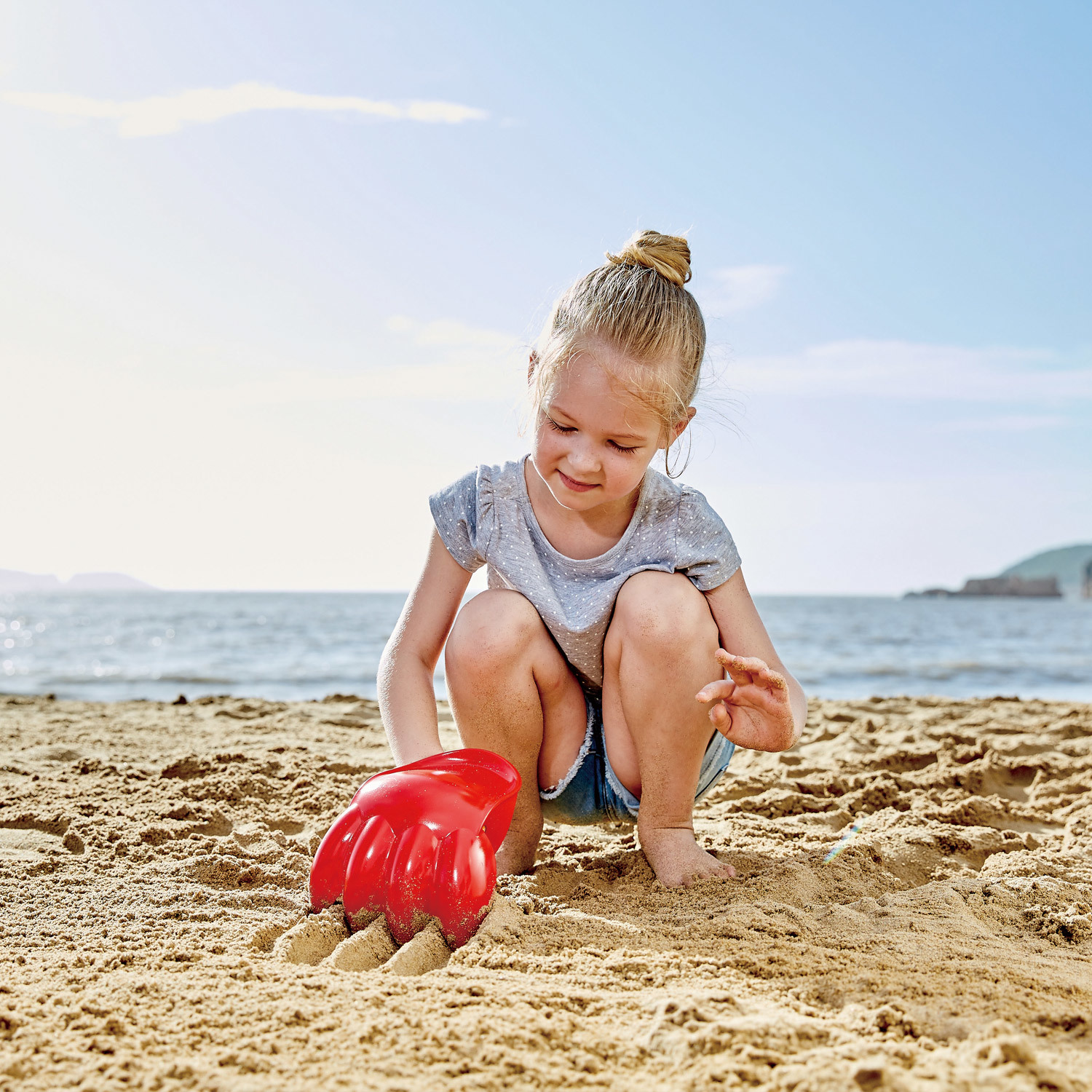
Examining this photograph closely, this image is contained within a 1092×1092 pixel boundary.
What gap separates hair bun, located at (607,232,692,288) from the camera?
1940 mm

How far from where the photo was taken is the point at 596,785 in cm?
201

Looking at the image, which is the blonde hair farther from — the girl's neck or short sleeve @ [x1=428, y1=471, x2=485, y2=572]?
short sleeve @ [x1=428, y1=471, x2=485, y2=572]

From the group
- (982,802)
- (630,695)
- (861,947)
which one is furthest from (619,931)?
(982,802)

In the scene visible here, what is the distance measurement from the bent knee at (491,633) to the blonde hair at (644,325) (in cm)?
40

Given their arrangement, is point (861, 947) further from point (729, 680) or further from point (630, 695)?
point (630, 695)

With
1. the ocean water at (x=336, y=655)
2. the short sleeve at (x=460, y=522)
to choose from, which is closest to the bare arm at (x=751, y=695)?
the short sleeve at (x=460, y=522)

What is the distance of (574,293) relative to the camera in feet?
6.40

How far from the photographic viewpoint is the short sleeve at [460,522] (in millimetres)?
2035

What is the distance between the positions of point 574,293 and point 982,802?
1.71 meters

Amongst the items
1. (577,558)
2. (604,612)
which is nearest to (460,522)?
(577,558)

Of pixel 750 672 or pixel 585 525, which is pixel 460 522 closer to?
pixel 585 525

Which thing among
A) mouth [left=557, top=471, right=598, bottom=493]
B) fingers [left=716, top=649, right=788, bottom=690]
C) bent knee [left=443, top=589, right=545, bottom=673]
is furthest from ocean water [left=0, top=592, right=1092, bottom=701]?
fingers [left=716, top=649, right=788, bottom=690]

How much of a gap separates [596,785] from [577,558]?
0.48m

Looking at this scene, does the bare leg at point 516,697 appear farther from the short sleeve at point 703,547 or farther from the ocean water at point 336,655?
the ocean water at point 336,655
